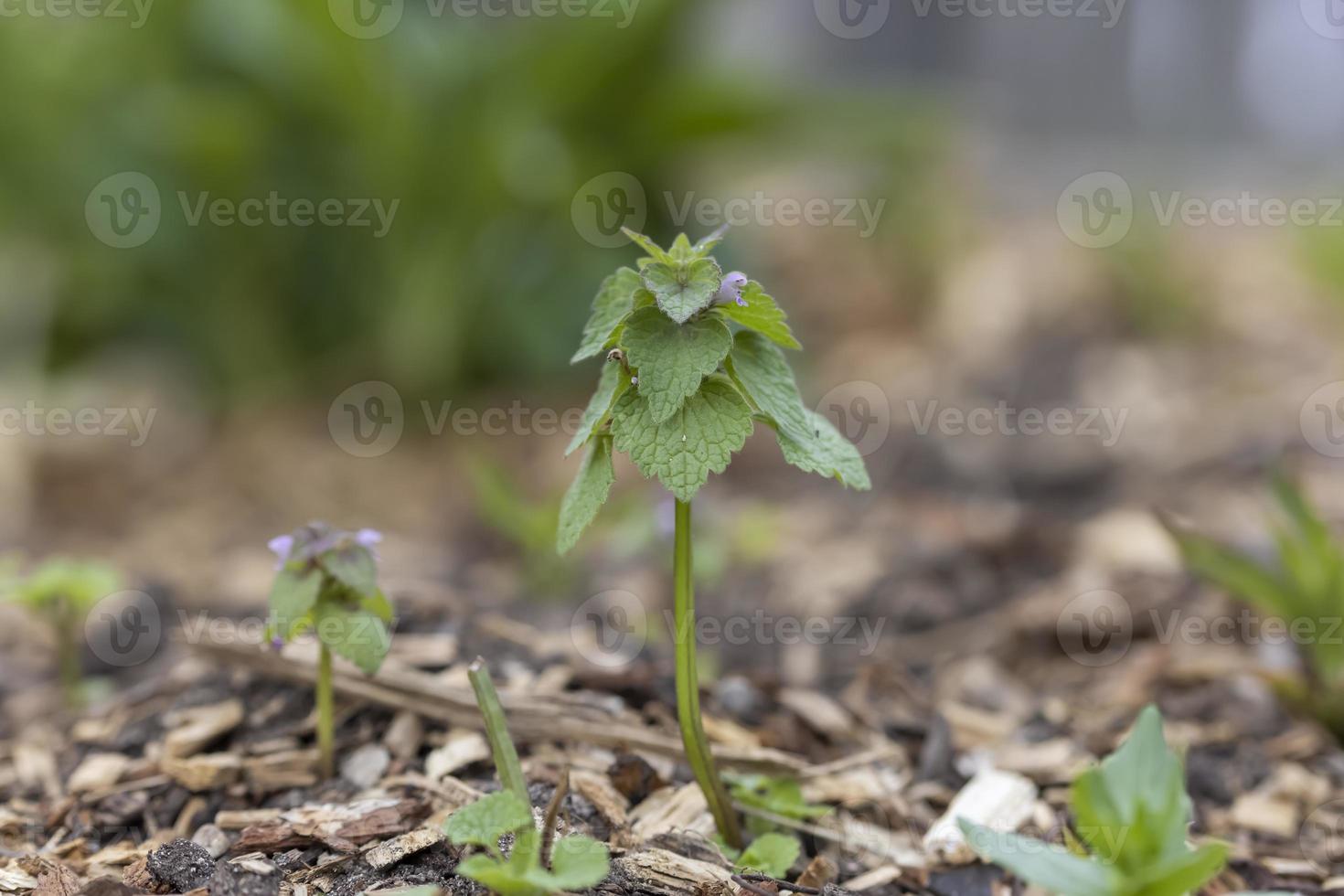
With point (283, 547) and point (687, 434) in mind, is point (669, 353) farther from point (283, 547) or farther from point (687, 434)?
point (283, 547)

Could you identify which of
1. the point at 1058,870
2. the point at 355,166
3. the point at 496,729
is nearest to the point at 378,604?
the point at 496,729

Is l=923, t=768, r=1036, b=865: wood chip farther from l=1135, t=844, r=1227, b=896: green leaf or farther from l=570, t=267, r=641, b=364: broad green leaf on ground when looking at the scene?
l=570, t=267, r=641, b=364: broad green leaf on ground

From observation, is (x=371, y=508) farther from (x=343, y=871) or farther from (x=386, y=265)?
(x=343, y=871)

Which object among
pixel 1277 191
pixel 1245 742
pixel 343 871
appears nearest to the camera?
pixel 343 871

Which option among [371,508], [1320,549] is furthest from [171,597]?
[1320,549]

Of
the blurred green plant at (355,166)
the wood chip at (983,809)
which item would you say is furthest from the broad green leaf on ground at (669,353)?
the blurred green plant at (355,166)

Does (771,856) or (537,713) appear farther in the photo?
(537,713)
